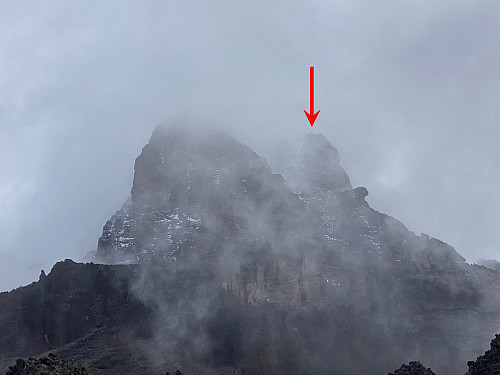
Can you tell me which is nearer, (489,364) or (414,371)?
(489,364)

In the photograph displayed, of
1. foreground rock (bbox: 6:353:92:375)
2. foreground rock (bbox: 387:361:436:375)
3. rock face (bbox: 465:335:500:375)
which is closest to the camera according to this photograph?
foreground rock (bbox: 6:353:92:375)

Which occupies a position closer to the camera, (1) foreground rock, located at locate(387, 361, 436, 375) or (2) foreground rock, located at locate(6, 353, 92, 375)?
(2) foreground rock, located at locate(6, 353, 92, 375)

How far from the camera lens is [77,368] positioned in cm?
15862

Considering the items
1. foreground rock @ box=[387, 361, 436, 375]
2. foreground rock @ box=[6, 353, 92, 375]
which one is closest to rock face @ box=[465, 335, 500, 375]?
foreground rock @ box=[387, 361, 436, 375]

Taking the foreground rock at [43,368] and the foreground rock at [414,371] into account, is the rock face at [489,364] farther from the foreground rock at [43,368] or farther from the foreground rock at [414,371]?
the foreground rock at [43,368]

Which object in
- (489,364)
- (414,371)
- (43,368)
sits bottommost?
(414,371)

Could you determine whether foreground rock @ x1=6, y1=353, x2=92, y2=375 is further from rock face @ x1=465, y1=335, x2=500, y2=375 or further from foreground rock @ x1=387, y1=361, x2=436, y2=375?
rock face @ x1=465, y1=335, x2=500, y2=375

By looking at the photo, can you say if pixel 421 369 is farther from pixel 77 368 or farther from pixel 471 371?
pixel 77 368

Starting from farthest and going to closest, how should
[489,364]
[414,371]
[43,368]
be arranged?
1. [414,371]
2. [43,368]
3. [489,364]

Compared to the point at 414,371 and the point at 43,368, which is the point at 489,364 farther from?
the point at 43,368

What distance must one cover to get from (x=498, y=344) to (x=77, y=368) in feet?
315

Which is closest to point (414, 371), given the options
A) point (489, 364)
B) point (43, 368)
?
point (489, 364)

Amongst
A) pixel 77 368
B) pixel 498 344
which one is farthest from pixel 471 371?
pixel 77 368

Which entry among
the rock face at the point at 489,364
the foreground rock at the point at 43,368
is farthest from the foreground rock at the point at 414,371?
the foreground rock at the point at 43,368
